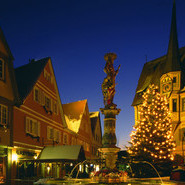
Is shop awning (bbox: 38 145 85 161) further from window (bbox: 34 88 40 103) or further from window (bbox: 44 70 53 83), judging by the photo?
window (bbox: 44 70 53 83)

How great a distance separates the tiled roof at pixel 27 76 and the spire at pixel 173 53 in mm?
16443

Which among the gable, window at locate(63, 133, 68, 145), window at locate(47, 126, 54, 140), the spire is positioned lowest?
window at locate(63, 133, 68, 145)

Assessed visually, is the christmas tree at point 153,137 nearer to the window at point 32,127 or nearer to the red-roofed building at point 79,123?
the window at point 32,127

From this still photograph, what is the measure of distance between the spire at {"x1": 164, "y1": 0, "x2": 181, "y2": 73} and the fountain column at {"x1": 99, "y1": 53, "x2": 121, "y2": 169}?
21763 mm

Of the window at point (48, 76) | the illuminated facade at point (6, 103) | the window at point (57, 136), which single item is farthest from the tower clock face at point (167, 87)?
the illuminated facade at point (6, 103)

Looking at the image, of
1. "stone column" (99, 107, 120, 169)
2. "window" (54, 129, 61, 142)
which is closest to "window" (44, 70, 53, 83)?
"window" (54, 129, 61, 142)

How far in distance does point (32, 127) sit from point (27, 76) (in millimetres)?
4844

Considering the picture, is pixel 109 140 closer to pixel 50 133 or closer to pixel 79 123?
pixel 50 133

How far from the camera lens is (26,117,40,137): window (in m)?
26.0

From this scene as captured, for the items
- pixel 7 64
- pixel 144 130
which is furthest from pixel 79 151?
pixel 7 64

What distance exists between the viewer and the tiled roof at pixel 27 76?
26.2m

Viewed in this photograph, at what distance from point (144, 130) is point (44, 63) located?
11716 mm

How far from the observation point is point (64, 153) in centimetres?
2459

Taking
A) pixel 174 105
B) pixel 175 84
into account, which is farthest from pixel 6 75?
pixel 175 84
